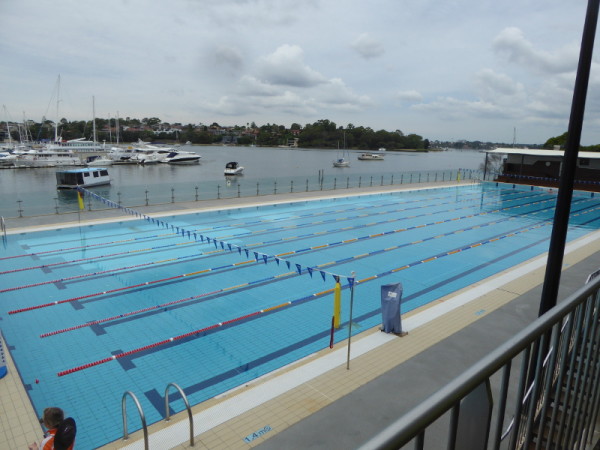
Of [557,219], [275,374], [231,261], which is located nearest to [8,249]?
[231,261]

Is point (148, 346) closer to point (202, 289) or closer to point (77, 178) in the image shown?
point (202, 289)

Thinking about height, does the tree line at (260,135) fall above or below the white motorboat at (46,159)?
above

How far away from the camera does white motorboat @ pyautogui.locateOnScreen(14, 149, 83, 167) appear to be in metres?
69.6

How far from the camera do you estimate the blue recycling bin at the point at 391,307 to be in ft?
25.8

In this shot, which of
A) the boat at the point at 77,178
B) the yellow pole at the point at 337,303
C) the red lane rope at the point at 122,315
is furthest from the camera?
the boat at the point at 77,178

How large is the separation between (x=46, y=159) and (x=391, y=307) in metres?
76.5

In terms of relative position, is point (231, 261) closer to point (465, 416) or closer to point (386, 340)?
point (386, 340)

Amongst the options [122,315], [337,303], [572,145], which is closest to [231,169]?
[122,315]

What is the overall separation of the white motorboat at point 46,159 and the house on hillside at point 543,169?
64.2m

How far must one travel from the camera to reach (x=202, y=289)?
11312 millimetres

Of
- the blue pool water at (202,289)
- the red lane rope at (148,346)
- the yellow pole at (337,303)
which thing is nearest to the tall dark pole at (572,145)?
the yellow pole at (337,303)

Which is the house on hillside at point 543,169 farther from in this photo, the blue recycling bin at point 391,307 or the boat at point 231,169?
the blue recycling bin at point 391,307

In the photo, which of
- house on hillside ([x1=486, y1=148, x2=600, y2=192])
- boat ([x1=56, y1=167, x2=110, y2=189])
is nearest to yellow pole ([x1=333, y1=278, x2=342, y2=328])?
boat ([x1=56, y1=167, x2=110, y2=189])

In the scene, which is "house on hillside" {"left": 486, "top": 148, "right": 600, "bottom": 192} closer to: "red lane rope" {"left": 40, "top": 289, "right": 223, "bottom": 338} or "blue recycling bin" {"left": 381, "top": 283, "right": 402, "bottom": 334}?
"blue recycling bin" {"left": 381, "top": 283, "right": 402, "bottom": 334}
